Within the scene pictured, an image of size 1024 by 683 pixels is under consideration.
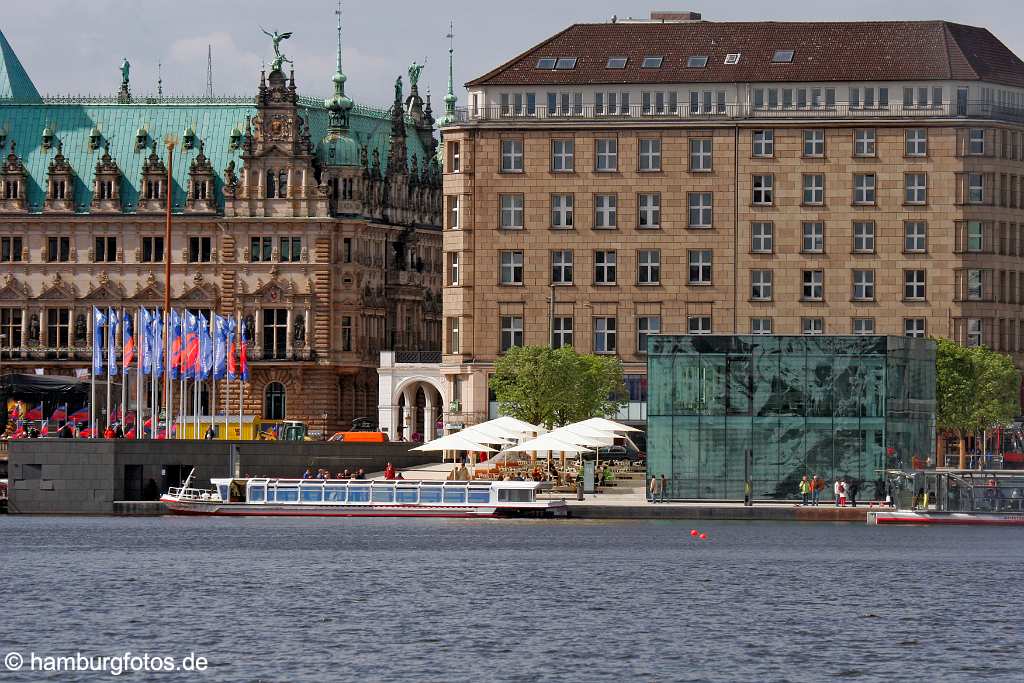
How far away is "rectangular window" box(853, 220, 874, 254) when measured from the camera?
182000 millimetres

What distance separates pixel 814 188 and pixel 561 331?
18460mm

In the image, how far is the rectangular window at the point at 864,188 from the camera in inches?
7141

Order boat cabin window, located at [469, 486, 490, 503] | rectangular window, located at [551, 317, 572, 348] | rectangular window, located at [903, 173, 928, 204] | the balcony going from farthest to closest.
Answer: rectangular window, located at [551, 317, 572, 348], rectangular window, located at [903, 173, 928, 204], the balcony, boat cabin window, located at [469, 486, 490, 503]

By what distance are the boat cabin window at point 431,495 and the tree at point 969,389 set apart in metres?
37.1

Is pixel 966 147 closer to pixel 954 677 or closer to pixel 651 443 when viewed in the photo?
pixel 651 443

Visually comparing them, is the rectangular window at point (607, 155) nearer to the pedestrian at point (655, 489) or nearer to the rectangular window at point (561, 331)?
the rectangular window at point (561, 331)

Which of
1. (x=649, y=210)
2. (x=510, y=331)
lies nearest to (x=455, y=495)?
(x=510, y=331)

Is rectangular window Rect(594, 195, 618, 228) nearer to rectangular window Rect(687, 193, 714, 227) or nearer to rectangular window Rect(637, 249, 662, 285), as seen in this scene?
rectangular window Rect(637, 249, 662, 285)

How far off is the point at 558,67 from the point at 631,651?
98.9 metres

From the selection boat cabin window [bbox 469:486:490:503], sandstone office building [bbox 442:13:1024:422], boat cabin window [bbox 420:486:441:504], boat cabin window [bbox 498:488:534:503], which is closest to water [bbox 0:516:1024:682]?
boat cabin window [bbox 469:486:490:503]

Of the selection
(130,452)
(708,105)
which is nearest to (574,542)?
(130,452)

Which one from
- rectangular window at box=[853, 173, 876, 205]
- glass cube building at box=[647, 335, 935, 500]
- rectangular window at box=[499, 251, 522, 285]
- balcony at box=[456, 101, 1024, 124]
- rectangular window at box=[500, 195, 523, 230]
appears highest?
balcony at box=[456, 101, 1024, 124]

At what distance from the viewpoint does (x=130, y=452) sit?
154500 mm

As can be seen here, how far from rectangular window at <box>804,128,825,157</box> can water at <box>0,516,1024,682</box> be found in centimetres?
4576
